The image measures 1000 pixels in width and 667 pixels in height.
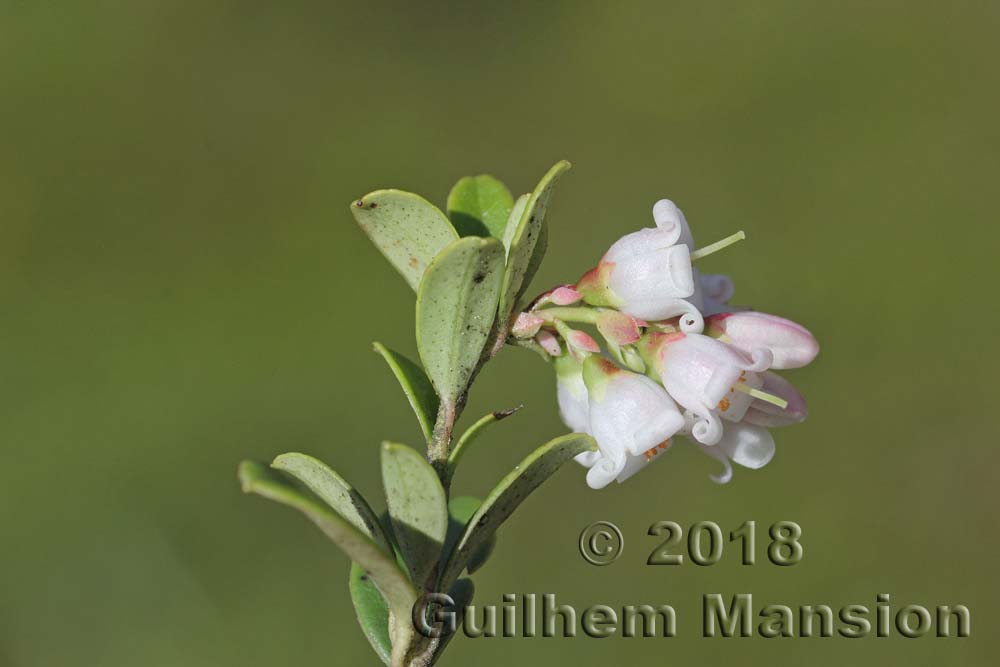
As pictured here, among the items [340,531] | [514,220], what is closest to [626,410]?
[514,220]

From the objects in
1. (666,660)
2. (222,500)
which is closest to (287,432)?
(222,500)

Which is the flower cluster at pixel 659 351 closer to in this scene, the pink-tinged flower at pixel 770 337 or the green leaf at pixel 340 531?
the pink-tinged flower at pixel 770 337

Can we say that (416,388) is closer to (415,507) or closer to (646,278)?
(415,507)

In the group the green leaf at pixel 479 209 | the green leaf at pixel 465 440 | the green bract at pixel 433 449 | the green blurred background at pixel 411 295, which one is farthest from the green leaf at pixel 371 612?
the green blurred background at pixel 411 295

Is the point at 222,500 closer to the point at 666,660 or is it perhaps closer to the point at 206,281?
the point at 206,281

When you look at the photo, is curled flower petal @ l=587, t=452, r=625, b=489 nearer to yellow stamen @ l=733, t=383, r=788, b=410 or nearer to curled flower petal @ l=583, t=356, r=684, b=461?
curled flower petal @ l=583, t=356, r=684, b=461
